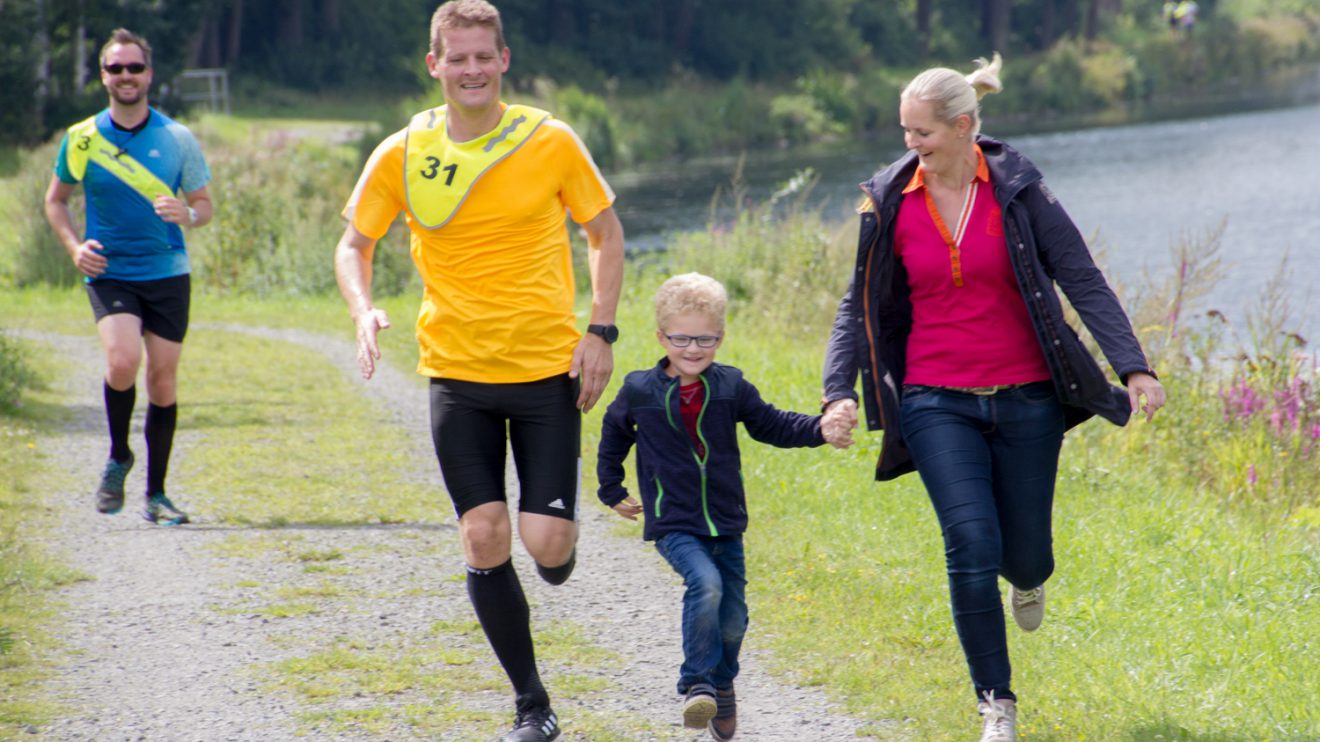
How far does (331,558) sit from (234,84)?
1797 inches

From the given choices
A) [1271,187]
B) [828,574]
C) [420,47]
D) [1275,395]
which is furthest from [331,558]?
[420,47]

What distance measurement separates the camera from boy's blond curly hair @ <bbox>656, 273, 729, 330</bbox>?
4.33 metres

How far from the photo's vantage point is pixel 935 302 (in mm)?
4496

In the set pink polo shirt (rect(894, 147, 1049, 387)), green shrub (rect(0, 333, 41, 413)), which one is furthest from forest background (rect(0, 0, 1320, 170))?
pink polo shirt (rect(894, 147, 1049, 387))

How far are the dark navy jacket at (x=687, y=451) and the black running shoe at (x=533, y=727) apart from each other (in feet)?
2.03

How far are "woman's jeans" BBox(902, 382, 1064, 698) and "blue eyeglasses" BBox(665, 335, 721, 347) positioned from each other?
0.65 metres

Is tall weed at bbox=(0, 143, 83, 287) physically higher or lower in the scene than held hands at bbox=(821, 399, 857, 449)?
lower

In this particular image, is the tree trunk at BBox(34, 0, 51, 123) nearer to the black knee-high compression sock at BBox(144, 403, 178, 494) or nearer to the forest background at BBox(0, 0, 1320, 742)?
the forest background at BBox(0, 0, 1320, 742)

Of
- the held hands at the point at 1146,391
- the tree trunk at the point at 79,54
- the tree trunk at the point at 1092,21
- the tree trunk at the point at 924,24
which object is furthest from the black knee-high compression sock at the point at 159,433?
the tree trunk at the point at 1092,21

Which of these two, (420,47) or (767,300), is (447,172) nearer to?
(767,300)

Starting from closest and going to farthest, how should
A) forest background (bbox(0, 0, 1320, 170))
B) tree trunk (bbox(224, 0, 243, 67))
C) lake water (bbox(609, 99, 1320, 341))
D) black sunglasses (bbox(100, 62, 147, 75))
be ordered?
black sunglasses (bbox(100, 62, 147, 75)) < lake water (bbox(609, 99, 1320, 341)) < forest background (bbox(0, 0, 1320, 170)) < tree trunk (bbox(224, 0, 243, 67))

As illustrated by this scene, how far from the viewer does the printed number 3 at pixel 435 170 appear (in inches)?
175

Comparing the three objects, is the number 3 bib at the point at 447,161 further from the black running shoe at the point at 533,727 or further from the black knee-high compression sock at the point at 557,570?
the black running shoe at the point at 533,727

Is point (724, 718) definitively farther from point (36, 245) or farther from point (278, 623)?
point (36, 245)
